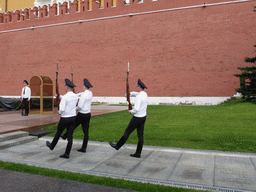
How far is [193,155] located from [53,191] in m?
3.22

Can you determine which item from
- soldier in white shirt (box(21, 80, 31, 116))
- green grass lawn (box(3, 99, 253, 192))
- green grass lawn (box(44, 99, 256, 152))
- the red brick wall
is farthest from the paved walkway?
the red brick wall

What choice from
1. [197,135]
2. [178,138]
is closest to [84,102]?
[178,138]

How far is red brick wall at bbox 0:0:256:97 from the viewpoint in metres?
17.1

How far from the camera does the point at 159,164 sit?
4.50 metres

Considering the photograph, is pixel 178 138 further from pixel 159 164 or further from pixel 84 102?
pixel 84 102

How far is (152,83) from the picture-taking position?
62.3 ft

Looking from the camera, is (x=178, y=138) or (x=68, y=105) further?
(x=178, y=138)

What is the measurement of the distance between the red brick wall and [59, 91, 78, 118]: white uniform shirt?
14.4 meters

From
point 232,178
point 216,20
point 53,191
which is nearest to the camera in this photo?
point 53,191

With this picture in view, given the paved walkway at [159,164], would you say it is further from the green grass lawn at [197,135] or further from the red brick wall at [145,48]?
the red brick wall at [145,48]

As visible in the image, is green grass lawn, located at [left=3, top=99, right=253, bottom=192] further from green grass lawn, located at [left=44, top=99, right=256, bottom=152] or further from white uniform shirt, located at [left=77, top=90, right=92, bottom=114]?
white uniform shirt, located at [left=77, top=90, right=92, bottom=114]

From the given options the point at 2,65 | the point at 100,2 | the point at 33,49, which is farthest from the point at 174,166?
the point at 2,65

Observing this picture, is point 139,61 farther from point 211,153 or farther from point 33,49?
point 211,153

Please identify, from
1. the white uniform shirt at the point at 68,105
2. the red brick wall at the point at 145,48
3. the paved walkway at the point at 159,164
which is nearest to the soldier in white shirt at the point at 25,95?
the paved walkway at the point at 159,164
